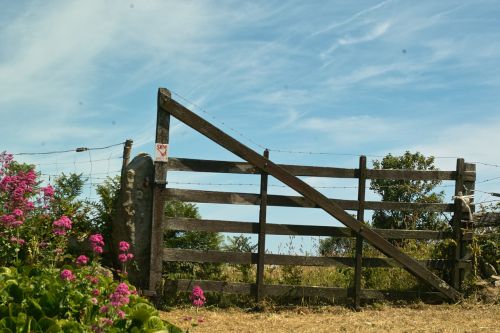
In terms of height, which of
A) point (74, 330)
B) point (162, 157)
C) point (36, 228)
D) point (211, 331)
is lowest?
point (211, 331)

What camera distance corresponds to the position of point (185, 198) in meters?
9.20

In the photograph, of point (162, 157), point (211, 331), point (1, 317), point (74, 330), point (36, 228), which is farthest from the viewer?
point (162, 157)

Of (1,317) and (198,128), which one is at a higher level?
(198,128)

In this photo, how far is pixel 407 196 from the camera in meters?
15.1

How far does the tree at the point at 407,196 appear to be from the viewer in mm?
11270

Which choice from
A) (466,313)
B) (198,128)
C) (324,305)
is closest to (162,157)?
(198,128)

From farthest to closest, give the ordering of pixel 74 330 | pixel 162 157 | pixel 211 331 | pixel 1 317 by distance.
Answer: pixel 162 157, pixel 211 331, pixel 1 317, pixel 74 330

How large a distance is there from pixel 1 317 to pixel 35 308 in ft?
0.90

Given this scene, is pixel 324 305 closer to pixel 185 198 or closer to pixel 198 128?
pixel 185 198

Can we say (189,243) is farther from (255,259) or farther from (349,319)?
(349,319)

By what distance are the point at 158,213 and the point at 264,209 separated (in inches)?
61.7

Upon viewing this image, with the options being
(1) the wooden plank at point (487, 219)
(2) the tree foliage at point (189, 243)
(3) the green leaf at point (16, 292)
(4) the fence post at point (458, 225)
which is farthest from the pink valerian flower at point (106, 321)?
(1) the wooden plank at point (487, 219)

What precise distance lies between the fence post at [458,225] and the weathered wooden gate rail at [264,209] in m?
0.28

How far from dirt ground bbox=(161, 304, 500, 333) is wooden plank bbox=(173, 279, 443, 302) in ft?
0.68
